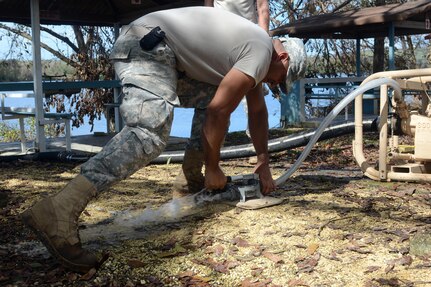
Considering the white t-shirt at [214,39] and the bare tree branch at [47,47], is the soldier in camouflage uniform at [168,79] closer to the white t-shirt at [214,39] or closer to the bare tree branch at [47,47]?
the white t-shirt at [214,39]

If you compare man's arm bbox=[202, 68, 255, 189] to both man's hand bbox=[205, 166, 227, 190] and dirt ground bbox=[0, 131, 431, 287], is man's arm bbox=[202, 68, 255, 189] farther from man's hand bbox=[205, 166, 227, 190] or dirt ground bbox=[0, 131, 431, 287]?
dirt ground bbox=[0, 131, 431, 287]

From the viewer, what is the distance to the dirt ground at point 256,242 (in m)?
2.58

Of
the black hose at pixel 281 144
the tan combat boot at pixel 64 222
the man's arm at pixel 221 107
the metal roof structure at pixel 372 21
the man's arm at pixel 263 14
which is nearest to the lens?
the tan combat boot at pixel 64 222

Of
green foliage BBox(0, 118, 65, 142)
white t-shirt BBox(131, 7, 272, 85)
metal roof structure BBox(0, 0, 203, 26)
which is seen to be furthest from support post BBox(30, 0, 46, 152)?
green foliage BBox(0, 118, 65, 142)

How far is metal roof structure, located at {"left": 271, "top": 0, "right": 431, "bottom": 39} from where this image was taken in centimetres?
1066

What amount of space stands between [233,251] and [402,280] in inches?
33.2

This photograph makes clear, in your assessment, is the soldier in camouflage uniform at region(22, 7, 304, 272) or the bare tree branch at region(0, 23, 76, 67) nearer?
the soldier in camouflage uniform at region(22, 7, 304, 272)

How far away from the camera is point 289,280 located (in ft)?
8.38

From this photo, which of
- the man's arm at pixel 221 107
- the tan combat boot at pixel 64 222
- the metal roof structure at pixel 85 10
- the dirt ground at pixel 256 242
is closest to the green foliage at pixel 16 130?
the metal roof structure at pixel 85 10

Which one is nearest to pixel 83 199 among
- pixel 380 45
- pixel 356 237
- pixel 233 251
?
pixel 233 251

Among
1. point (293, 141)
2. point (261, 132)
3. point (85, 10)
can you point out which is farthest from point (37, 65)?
point (261, 132)

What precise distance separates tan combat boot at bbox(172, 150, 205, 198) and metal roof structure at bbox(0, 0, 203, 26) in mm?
4702

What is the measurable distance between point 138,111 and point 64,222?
0.68m

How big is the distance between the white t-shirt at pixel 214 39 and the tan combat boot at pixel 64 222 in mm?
956
